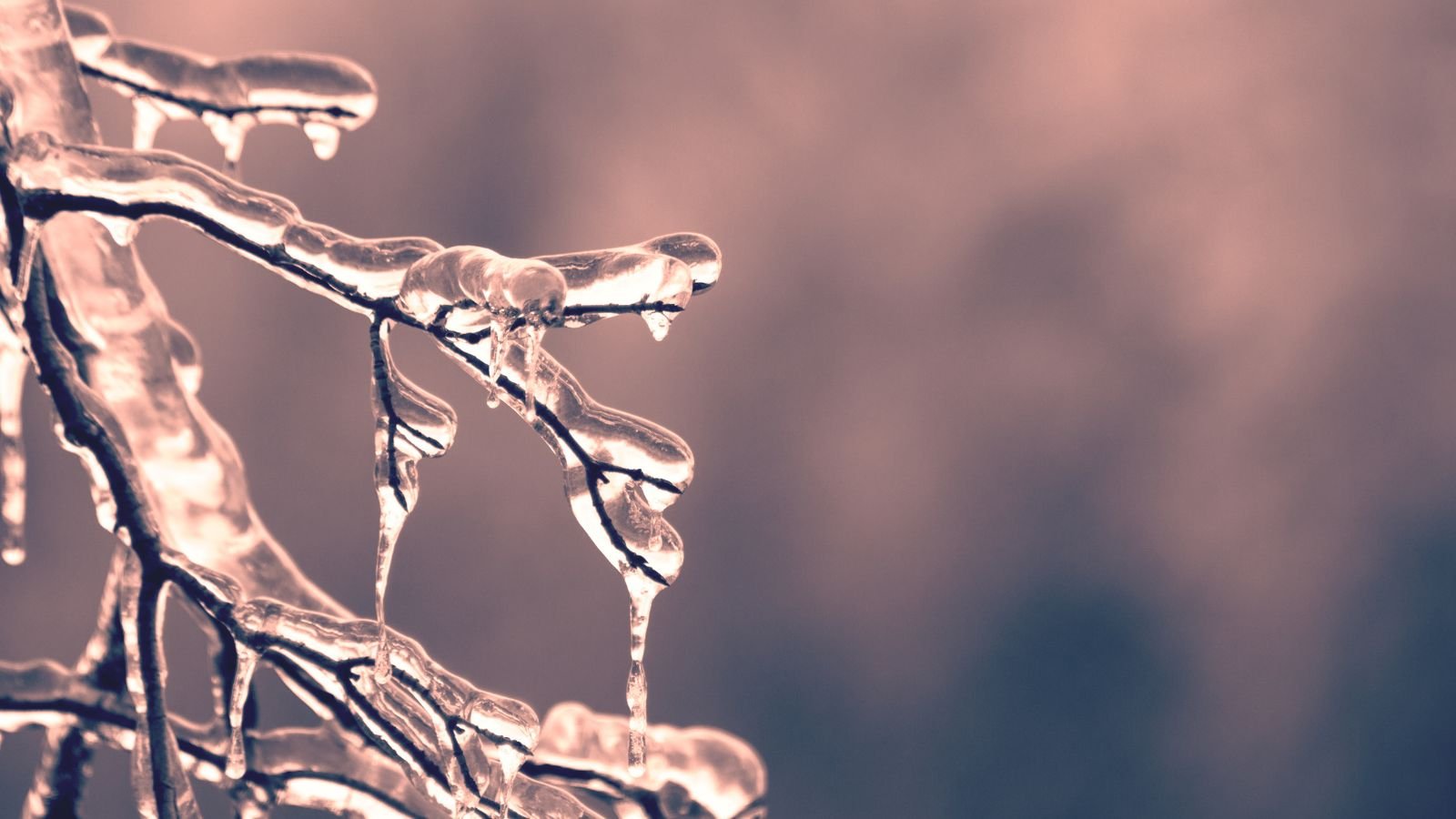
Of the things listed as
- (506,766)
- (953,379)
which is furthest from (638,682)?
(953,379)

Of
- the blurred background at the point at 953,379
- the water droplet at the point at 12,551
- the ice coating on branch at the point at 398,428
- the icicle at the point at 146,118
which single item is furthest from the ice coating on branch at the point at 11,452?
the blurred background at the point at 953,379

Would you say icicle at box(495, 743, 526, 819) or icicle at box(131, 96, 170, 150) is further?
icicle at box(131, 96, 170, 150)

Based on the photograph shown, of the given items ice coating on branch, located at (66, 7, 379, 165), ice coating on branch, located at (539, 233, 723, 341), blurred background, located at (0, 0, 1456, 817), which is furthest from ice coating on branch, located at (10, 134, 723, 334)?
blurred background, located at (0, 0, 1456, 817)

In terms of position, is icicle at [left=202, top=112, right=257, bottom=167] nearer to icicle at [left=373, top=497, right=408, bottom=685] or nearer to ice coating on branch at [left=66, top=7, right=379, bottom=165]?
ice coating on branch at [left=66, top=7, right=379, bottom=165]

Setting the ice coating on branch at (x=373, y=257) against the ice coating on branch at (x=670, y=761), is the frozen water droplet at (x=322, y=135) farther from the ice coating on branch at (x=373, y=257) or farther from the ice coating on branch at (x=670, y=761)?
the ice coating on branch at (x=670, y=761)

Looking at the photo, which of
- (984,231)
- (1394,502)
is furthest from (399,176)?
(1394,502)

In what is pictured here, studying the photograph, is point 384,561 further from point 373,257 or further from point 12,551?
point 12,551
